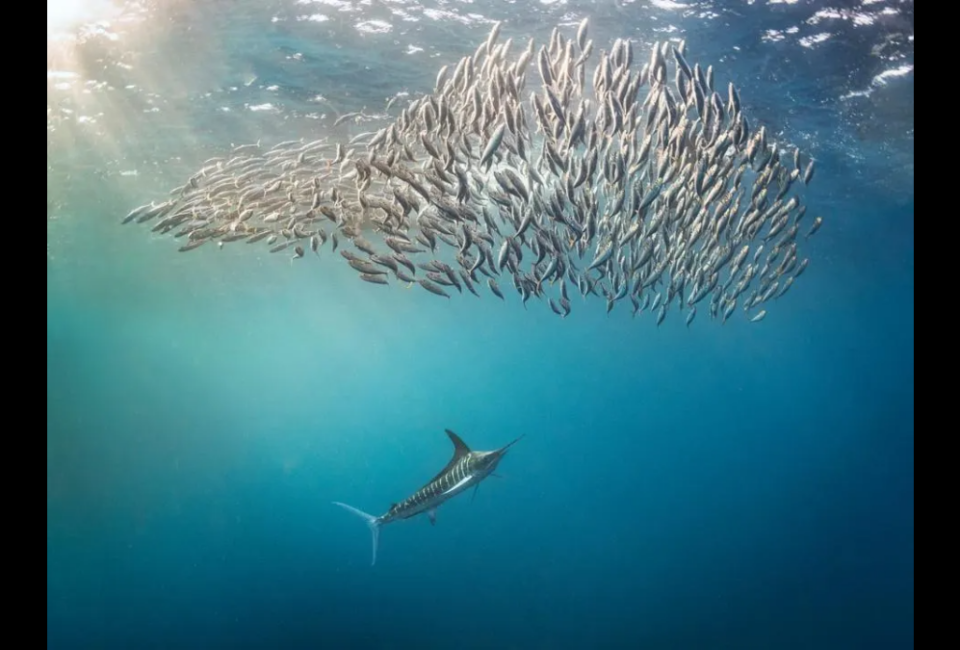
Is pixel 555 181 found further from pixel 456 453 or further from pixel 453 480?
pixel 453 480

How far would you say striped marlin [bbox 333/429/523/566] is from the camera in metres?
9.21

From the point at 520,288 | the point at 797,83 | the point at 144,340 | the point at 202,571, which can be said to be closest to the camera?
the point at 520,288

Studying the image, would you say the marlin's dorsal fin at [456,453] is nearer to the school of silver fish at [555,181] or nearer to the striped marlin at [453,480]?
the striped marlin at [453,480]

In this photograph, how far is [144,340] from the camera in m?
61.0

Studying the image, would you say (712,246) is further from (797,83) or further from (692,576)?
(692,576)

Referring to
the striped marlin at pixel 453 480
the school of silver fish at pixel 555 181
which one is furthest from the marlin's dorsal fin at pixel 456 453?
the school of silver fish at pixel 555 181

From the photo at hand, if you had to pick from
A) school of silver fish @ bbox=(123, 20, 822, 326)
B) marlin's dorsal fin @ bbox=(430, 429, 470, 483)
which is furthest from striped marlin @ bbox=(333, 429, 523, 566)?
school of silver fish @ bbox=(123, 20, 822, 326)

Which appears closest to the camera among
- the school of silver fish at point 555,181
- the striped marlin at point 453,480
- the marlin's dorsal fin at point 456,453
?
the school of silver fish at point 555,181

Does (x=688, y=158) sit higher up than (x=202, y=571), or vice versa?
(x=688, y=158)

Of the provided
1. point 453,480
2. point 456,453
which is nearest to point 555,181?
point 456,453

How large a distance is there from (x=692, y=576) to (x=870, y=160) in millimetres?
20324

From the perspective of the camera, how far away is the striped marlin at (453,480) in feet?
30.2
